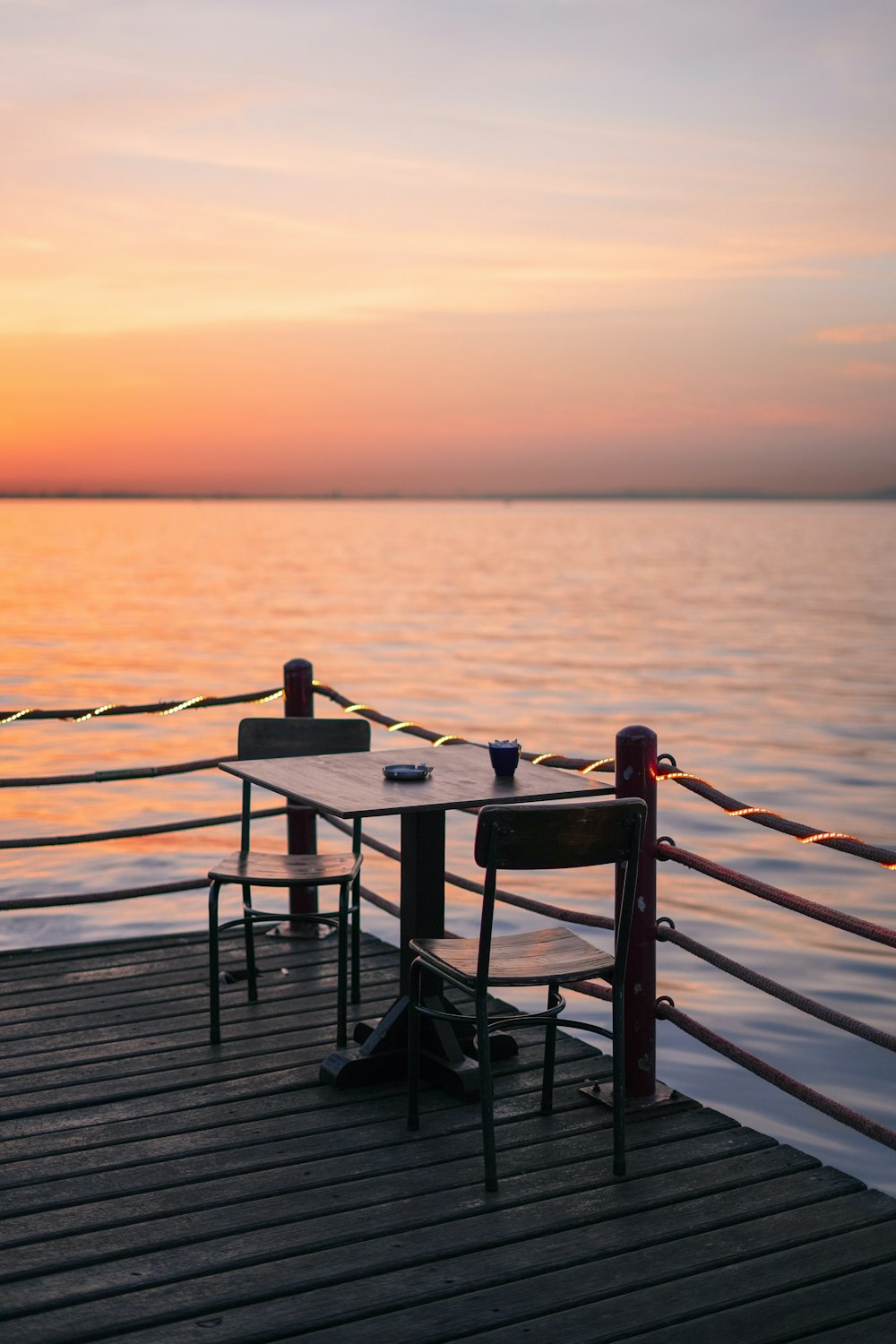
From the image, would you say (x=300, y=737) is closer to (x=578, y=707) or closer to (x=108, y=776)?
(x=108, y=776)

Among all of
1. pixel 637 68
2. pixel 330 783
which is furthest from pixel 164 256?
pixel 330 783

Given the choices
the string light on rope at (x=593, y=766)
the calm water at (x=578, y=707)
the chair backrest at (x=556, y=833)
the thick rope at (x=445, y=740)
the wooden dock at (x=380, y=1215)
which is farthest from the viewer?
the calm water at (x=578, y=707)

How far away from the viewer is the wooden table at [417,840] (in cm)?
367

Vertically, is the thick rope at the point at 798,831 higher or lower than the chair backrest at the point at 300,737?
higher

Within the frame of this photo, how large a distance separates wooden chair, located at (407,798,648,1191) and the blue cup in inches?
21.9

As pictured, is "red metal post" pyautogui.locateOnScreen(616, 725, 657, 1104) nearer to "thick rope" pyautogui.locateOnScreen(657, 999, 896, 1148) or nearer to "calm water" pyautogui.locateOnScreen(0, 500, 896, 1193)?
"thick rope" pyautogui.locateOnScreen(657, 999, 896, 1148)

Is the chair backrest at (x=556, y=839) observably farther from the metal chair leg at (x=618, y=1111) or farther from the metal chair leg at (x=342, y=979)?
the metal chair leg at (x=342, y=979)

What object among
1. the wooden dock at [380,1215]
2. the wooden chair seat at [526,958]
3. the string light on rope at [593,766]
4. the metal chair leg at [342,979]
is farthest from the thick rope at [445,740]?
the wooden dock at [380,1215]

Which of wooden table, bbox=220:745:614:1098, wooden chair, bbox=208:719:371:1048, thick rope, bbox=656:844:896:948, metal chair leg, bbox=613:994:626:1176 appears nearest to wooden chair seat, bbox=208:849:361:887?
wooden chair, bbox=208:719:371:1048

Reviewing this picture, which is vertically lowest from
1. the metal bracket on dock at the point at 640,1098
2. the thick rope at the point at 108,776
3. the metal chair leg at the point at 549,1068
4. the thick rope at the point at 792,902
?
the metal bracket on dock at the point at 640,1098

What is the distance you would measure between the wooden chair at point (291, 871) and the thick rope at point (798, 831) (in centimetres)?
105

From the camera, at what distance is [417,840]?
3891 mm

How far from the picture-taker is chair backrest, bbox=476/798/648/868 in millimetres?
3031

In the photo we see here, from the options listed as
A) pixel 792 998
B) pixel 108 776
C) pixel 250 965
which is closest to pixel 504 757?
pixel 792 998
